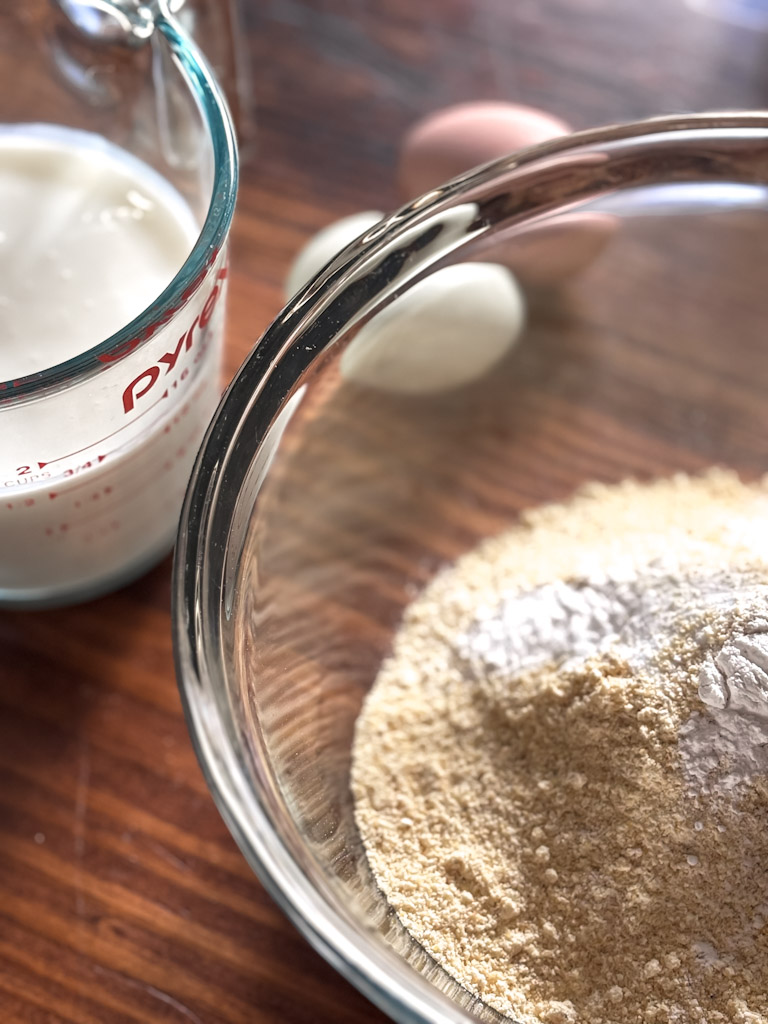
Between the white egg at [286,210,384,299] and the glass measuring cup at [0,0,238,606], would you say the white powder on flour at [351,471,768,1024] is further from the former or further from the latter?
the white egg at [286,210,384,299]

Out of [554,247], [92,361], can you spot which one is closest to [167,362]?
[92,361]


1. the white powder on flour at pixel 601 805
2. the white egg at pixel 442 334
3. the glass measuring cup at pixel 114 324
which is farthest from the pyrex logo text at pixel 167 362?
the white powder on flour at pixel 601 805

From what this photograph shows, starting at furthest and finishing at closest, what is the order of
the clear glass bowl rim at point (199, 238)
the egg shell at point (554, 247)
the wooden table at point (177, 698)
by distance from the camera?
the egg shell at point (554, 247), the wooden table at point (177, 698), the clear glass bowl rim at point (199, 238)

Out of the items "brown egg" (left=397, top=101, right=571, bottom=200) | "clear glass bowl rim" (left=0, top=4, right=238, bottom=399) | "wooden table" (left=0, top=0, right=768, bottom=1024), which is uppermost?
"clear glass bowl rim" (left=0, top=4, right=238, bottom=399)

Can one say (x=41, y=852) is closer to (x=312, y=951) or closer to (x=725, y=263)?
(x=312, y=951)

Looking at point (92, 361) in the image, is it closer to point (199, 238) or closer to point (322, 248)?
point (199, 238)

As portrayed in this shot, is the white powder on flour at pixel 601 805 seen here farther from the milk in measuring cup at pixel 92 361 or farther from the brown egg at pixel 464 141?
the brown egg at pixel 464 141

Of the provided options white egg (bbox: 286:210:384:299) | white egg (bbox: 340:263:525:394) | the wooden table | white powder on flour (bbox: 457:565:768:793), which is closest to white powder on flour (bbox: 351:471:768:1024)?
white powder on flour (bbox: 457:565:768:793)
